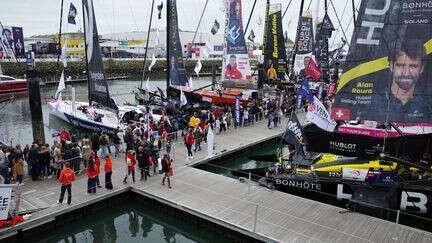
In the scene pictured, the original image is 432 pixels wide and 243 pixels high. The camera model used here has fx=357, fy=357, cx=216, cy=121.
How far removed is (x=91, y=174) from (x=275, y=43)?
2357cm

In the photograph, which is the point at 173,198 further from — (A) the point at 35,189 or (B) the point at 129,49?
(B) the point at 129,49

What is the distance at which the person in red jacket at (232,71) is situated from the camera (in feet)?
94.7

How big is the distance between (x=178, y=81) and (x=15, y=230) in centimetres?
1649

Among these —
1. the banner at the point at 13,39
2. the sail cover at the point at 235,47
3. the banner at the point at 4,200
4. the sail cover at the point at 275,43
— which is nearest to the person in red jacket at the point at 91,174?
the banner at the point at 4,200

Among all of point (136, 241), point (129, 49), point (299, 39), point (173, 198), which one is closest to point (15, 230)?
point (136, 241)

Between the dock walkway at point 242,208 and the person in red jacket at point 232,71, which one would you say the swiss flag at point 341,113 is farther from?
the person in red jacket at point 232,71

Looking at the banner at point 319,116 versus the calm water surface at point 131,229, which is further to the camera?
the banner at point 319,116

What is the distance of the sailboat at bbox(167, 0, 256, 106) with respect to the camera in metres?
24.7

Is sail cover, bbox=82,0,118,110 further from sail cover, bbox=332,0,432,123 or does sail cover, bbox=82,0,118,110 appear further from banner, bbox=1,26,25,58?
banner, bbox=1,26,25,58

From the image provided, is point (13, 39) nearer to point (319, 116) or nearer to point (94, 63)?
point (94, 63)

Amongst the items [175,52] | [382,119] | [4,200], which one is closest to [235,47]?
[175,52]

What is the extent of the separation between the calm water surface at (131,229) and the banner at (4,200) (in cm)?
175

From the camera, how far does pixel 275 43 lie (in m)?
32.0

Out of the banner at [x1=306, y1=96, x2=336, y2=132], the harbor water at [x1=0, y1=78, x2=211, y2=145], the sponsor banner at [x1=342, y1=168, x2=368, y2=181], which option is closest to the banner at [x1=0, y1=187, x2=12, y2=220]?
the banner at [x1=306, y1=96, x2=336, y2=132]
